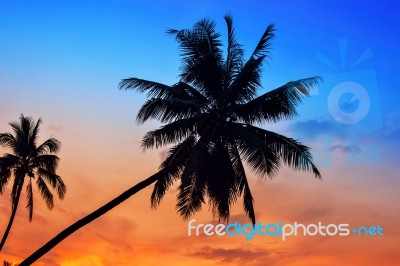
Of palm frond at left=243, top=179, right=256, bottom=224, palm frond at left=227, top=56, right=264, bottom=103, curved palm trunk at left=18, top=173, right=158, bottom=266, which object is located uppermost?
palm frond at left=227, top=56, right=264, bottom=103

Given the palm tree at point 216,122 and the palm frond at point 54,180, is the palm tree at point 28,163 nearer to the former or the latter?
the palm frond at point 54,180

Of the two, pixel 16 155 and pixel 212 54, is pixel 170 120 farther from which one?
pixel 16 155

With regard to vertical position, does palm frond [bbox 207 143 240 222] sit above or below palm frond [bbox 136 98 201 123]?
below

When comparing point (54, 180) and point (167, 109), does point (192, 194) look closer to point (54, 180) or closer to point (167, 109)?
point (167, 109)

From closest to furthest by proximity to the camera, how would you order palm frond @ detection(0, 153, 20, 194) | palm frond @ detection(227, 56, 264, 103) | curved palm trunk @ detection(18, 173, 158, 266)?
1. curved palm trunk @ detection(18, 173, 158, 266)
2. palm frond @ detection(227, 56, 264, 103)
3. palm frond @ detection(0, 153, 20, 194)

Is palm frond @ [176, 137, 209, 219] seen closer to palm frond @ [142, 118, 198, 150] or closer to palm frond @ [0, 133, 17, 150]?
palm frond @ [142, 118, 198, 150]

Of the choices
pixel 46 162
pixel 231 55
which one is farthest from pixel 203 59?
pixel 46 162

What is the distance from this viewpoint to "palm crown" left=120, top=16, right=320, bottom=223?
1966cm

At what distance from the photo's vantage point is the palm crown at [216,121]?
19.7m

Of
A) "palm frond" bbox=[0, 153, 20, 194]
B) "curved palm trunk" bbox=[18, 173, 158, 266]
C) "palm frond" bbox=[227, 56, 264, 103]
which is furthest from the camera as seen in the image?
"palm frond" bbox=[0, 153, 20, 194]

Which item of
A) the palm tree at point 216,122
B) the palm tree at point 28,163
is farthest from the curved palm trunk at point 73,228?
the palm tree at point 28,163

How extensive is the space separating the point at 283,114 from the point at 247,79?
7.29 feet

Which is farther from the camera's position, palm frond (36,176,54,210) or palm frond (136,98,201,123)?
palm frond (36,176,54,210)

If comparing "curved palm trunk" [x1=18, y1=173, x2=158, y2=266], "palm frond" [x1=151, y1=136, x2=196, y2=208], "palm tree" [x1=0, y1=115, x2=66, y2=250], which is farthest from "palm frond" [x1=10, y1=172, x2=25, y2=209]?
"curved palm trunk" [x1=18, y1=173, x2=158, y2=266]
